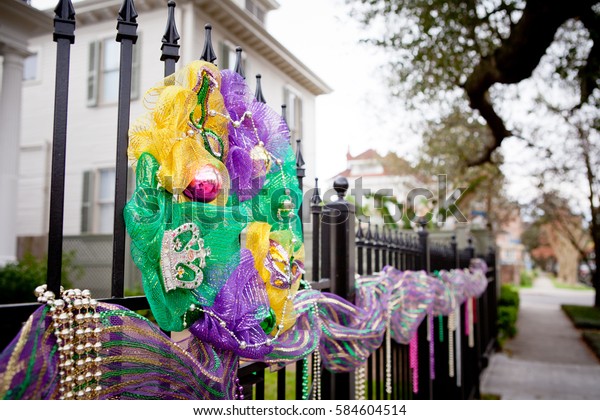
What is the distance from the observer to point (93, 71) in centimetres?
886

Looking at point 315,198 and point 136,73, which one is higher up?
point 136,73

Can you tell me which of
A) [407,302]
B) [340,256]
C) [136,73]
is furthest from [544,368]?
[136,73]

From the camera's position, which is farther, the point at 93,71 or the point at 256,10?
the point at 93,71

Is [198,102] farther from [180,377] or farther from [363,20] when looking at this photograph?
[363,20]

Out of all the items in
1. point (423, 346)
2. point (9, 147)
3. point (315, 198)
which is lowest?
point (423, 346)

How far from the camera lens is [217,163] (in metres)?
1.10

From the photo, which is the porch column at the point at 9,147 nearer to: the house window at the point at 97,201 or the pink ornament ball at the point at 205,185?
the house window at the point at 97,201

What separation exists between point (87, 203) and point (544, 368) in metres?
8.31

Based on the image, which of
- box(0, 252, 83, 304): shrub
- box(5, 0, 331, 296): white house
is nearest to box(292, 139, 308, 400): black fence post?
box(5, 0, 331, 296): white house

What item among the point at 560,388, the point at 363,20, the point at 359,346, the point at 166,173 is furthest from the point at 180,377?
the point at 363,20

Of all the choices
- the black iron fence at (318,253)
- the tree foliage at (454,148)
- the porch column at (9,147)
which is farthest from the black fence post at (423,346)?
the tree foliage at (454,148)

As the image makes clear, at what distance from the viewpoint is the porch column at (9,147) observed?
6195mm

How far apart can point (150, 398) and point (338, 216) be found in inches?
49.6

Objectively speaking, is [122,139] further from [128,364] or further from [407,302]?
[407,302]
